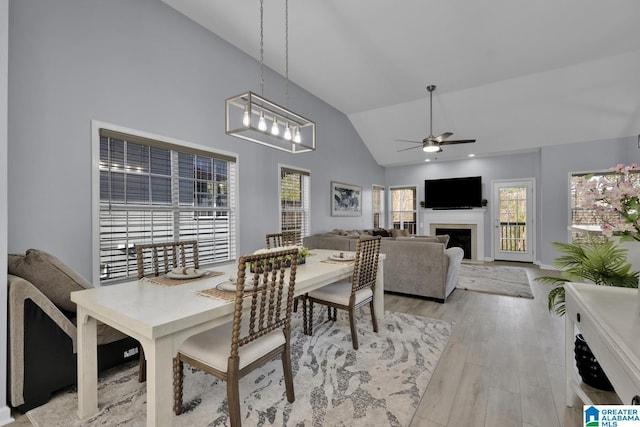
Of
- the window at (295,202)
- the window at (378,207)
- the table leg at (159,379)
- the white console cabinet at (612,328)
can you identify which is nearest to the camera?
the white console cabinet at (612,328)

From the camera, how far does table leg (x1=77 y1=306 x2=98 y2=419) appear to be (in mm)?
1774

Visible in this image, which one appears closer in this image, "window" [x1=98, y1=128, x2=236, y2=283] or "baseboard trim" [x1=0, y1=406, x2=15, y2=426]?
"baseboard trim" [x1=0, y1=406, x2=15, y2=426]

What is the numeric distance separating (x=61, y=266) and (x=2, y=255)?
35 cm

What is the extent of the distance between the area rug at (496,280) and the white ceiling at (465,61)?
2.81 m

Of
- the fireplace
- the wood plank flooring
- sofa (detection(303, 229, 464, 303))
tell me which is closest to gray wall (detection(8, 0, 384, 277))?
sofa (detection(303, 229, 464, 303))

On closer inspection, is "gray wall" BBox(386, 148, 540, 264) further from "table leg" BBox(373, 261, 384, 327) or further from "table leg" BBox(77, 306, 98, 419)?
"table leg" BBox(77, 306, 98, 419)

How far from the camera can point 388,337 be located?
295cm

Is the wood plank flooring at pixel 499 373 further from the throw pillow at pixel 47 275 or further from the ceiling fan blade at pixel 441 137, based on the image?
the ceiling fan blade at pixel 441 137

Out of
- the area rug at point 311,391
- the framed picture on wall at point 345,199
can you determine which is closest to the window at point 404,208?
the framed picture on wall at point 345,199

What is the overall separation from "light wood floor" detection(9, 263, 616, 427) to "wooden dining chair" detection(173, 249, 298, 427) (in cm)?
93

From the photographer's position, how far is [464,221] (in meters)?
7.89

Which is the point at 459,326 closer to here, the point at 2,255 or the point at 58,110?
the point at 2,255

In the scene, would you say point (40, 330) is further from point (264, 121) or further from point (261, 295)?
point (264, 121)

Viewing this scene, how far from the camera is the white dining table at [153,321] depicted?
1375mm
